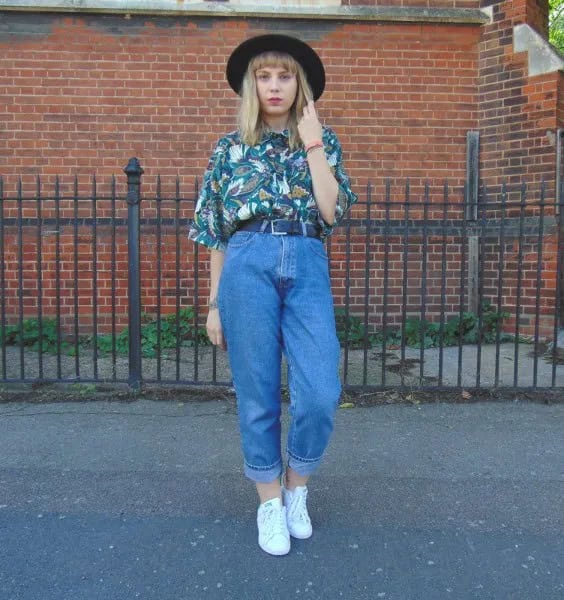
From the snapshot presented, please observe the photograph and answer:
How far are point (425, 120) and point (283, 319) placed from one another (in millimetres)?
5076

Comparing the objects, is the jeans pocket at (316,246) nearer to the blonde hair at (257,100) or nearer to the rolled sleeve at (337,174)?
the rolled sleeve at (337,174)

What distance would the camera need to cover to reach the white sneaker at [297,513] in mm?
2332

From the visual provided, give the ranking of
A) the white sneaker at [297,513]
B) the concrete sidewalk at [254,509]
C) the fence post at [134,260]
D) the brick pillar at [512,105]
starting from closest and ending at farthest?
the concrete sidewalk at [254,509] → the white sneaker at [297,513] → the fence post at [134,260] → the brick pillar at [512,105]

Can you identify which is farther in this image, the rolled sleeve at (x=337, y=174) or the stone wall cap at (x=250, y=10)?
the stone wall cap at (x=250, y=10)

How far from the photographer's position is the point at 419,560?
2234 mm

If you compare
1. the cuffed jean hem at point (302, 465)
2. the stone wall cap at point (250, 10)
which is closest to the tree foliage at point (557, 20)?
the stone wall cap at point (250, 10)

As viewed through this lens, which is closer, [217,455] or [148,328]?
[217,455]

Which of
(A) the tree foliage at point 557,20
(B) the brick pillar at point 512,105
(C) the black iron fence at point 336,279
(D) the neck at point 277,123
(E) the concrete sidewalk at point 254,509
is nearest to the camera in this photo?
(E) the concrete sidewalk at point 254,509

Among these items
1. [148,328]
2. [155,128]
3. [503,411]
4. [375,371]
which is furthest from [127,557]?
[155,128]

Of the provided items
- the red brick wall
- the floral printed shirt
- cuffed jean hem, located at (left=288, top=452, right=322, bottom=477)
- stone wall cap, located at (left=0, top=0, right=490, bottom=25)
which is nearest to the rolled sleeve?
the floral printed shirt

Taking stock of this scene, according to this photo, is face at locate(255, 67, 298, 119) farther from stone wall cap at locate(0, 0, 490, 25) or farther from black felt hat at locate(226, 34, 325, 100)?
stone wall cap at locate(0, 0, 490, 25)

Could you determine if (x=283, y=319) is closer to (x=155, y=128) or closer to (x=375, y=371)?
(x=375, y=371)

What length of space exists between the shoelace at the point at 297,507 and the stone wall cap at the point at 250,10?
5.56 metres

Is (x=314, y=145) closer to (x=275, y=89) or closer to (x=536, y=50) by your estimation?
(x=275, y=89)
